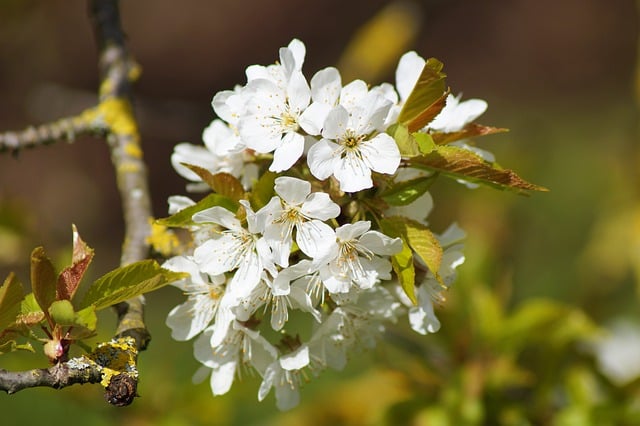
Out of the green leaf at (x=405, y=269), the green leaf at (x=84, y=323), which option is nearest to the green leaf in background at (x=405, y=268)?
the green leaf at (x=405, y=269)

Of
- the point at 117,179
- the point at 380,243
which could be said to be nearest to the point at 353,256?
the point at 380,243

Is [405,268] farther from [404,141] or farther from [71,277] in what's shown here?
[71,277]

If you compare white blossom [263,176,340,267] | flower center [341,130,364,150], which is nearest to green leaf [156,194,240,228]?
white blossom [263,176,340,267]

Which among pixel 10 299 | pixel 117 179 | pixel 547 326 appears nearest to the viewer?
pixel 10 299

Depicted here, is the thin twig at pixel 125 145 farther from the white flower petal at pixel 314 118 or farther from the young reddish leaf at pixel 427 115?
the young reddish leaf at pixel 427 115

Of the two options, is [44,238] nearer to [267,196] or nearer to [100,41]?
[100,41]

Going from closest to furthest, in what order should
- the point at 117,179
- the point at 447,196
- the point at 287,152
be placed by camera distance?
the point at 287,152, the point at 117,179, the point at 447,196

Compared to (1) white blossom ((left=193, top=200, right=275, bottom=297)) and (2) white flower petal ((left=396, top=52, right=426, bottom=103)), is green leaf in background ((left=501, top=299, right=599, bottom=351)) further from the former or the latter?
(1) white blossom ((left=193, top=200, right=275, bottom=297))
